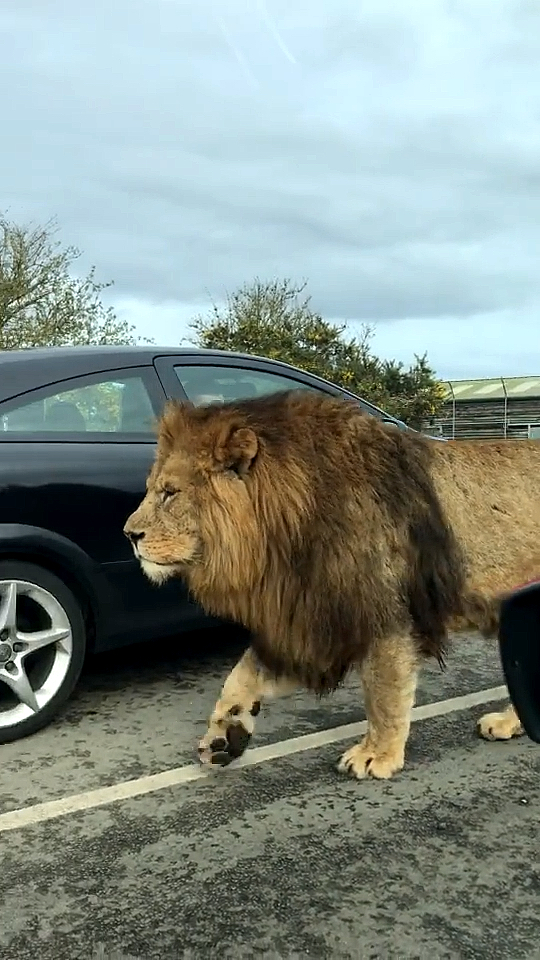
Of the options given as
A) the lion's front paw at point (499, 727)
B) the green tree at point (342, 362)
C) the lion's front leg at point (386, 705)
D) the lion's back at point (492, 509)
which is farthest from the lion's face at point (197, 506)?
the green tree at point (342, 362)

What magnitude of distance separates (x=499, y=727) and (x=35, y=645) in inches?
85.7

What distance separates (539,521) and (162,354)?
221 cm

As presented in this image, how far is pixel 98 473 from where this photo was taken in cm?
464

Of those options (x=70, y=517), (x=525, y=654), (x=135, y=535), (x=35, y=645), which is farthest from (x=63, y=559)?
(x=525, y=654)

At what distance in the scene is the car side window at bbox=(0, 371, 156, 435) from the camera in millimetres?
4566

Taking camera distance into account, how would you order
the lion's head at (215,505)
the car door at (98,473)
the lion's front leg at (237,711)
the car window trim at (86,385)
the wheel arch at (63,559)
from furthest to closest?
the car window trim at (86,385) → the car door at (98,473) → the wheel arch at (63,559) → the lion's front leg at (237,711) → the lion's head at (215,505)

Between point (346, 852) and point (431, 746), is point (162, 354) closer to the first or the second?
point (431, 746)

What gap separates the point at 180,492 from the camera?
382cm

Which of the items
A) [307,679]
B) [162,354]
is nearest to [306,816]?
[307,679]

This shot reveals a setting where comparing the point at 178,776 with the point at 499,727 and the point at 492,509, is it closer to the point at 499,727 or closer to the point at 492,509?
the point at 499,727

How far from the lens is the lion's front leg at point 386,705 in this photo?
398cm

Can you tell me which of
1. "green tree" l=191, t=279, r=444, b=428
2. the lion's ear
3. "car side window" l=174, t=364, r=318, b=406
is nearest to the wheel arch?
the lion's ear

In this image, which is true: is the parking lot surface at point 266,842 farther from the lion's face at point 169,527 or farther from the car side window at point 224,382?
the car side window at point 224,382

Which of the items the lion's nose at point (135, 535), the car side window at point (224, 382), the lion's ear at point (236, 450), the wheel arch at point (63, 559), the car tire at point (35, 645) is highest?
the car side window at point (224, 382)
